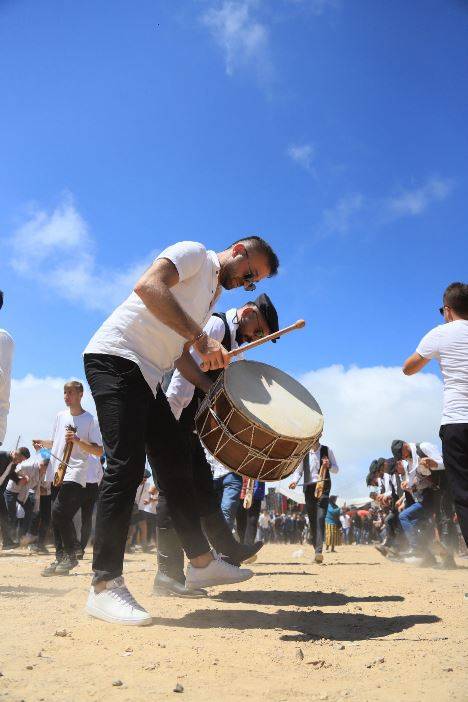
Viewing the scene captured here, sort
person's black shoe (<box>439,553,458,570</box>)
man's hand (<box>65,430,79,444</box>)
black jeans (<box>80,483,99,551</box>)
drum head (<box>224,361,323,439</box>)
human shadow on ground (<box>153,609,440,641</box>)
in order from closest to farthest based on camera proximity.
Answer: human shadow on ground (<box>153,609,440,641</box>), drum head (<box>224,361,323,439</box>), man's hand (<box>65,430,79,444</box>), black jeans (<box>80,483,99,551</box>), person's black shoe (<box>439,553,458,570</box>)

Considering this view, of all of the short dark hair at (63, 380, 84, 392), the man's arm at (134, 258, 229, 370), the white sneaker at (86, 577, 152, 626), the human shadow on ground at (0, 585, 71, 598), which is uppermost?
the short dark hair at (63, 380, 84, 392)

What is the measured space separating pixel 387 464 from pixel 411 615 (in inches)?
342

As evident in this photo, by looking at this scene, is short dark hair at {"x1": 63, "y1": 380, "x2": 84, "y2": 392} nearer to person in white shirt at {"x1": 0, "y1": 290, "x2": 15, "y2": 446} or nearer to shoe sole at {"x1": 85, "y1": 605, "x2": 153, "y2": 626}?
person in white shirt at {"x1": 0, "y1": 290, "x2": 15, "y2": 446}

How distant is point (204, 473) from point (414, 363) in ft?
5.87

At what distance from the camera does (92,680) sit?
6.55 feet

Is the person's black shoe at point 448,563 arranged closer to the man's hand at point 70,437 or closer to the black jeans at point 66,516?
the black jeans at point 66,516

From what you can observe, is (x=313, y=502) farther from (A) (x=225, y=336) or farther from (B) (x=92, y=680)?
(B) (x=92, y=680)

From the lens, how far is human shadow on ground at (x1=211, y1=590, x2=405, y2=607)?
3.86 metres

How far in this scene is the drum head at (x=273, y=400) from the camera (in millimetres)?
3189

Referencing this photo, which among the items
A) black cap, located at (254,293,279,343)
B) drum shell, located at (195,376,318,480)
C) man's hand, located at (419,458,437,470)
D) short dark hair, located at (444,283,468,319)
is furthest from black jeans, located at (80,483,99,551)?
short dark hair, located at (444,283,468,319)

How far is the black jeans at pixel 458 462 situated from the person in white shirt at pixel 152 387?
1.55 metres

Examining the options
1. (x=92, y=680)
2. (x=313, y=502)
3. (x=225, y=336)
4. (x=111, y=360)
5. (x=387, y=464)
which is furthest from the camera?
(x=387, y=464)

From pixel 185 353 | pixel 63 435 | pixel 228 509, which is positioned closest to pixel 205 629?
pixel 185 353

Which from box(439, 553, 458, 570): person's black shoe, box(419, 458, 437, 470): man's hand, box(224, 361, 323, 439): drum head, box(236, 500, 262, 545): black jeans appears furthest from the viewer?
box(439, 553, 458, 570): person's black shoe
